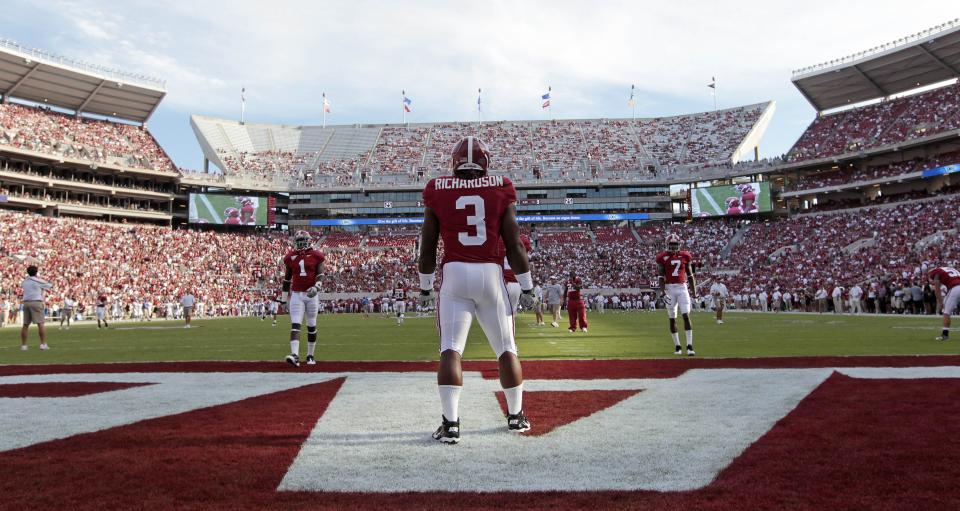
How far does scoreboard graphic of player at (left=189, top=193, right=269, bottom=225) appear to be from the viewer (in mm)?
59938

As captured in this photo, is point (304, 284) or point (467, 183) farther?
point (304, 284)

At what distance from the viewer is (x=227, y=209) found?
60.9 metres

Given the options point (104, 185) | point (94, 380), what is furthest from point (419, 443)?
point (104, 185)

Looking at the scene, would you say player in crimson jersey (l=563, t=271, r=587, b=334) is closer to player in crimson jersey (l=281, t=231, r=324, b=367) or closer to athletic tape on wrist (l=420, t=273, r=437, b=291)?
player in crimson jersey (l=281, t=231, r=324, b=367)

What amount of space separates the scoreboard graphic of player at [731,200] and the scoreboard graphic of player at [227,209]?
4268cm

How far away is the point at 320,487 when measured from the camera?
10.6 feet

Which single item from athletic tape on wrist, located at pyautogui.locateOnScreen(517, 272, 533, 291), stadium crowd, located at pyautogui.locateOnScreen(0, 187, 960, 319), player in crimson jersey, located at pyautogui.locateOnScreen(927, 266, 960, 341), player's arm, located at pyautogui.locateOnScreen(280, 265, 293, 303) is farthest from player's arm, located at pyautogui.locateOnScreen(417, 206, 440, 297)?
stadium crowd, located at pyautogui.locateOnScreen(0, 187, 960, 319)

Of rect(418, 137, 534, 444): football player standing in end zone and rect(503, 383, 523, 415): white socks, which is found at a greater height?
rect(418, 137, 534, 444): football player standing in end zone

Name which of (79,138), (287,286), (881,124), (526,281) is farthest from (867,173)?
(79,138)

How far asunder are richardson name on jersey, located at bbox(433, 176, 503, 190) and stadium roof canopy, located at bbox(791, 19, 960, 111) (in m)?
55.8

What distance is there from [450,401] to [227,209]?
203 feet

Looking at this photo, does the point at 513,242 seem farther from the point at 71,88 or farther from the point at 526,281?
the point at 71,88

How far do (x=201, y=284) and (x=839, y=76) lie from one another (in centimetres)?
5699

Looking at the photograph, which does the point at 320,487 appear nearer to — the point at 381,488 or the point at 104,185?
A: the point at 381,488
